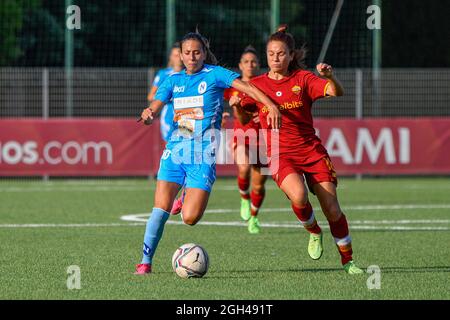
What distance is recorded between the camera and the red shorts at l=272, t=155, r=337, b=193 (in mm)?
9758

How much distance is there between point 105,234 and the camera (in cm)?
1319

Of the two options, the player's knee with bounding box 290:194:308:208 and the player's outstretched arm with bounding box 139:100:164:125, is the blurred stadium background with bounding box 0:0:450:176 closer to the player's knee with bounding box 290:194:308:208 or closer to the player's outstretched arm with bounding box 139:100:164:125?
the player's knee with bounding box 290:194:308:208

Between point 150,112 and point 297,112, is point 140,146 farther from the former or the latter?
point 150,112

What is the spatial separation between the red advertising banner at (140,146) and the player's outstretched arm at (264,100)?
13121 millimetres

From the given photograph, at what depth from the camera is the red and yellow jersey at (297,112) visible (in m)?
9.89

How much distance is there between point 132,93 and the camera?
2498 cm

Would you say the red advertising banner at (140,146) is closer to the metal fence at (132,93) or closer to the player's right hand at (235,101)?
the metal fence at (132,93)

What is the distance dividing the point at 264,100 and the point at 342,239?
1422 mm

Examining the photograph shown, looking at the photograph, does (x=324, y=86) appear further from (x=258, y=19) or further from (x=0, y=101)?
(x=258, y=19)

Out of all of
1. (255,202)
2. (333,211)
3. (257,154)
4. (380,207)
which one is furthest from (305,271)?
(380,207)

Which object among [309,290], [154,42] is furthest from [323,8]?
[309,290]

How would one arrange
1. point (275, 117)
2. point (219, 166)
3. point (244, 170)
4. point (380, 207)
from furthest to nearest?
point (219, 166) → point (380, 207) → point (244, 170) → point (275, 117)

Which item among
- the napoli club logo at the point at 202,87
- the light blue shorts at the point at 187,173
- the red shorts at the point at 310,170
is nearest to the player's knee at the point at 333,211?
the red shorts at the point at 310,170

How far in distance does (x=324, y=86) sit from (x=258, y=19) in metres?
20.8
